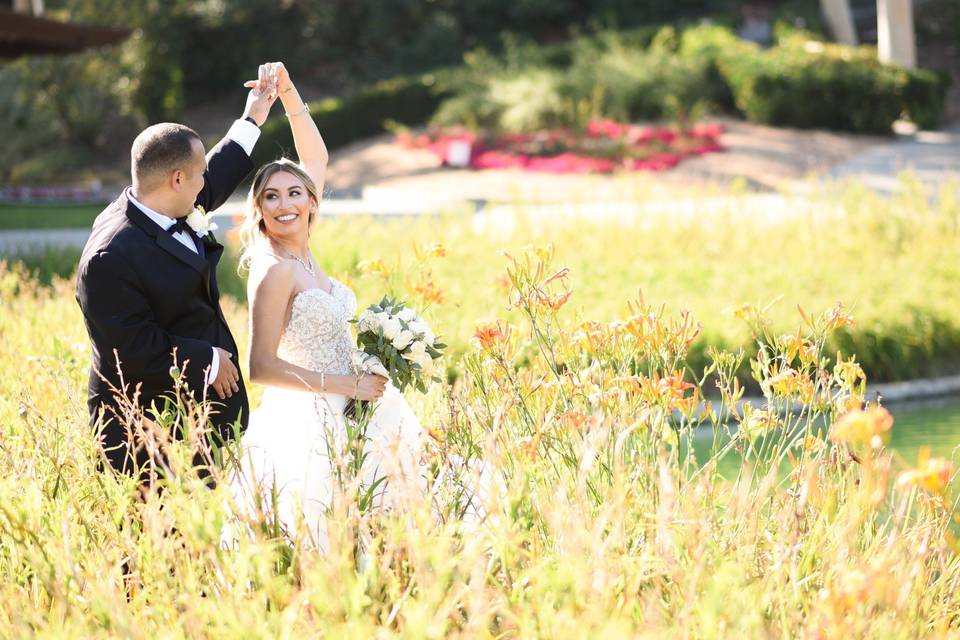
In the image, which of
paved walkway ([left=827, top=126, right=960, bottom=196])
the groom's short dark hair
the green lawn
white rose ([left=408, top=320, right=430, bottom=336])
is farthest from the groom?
paved walkway ([left=827, top=126, right=960, bottom=196])

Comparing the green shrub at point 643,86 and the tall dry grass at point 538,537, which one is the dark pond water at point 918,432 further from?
the green shrub at point 643,86

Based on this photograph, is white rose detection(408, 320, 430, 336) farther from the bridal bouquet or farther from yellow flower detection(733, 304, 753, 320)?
yellow flower detection(733, 304, 753, 320)

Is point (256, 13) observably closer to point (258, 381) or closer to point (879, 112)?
point (879, 112)

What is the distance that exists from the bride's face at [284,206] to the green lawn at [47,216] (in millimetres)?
11092

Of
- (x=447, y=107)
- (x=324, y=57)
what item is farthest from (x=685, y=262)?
(x=324, y=57)

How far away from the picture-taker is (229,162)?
13.0 ft

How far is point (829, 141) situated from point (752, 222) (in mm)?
8702

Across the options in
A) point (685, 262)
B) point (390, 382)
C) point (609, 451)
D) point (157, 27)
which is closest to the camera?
point (609, 451)

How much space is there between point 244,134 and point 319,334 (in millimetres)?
819

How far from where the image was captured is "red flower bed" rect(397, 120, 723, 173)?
16797 millimetres

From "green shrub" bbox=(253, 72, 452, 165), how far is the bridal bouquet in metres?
17.6

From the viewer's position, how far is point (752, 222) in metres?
10.4

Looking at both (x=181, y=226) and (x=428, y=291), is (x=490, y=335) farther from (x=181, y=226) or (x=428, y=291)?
(x=181, y=226)

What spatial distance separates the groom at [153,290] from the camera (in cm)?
331
